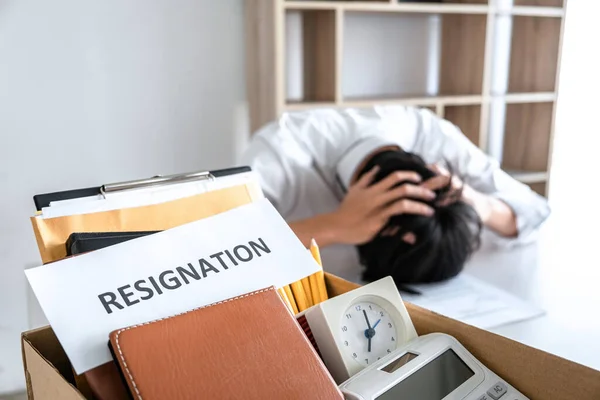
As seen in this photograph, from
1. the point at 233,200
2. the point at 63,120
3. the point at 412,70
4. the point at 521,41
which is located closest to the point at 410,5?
the point at 412,70

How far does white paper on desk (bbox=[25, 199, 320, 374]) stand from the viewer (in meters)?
0.43

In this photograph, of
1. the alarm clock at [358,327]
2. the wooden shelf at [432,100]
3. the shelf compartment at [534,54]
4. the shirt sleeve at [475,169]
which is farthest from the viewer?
the shelf compartment at [534,54]

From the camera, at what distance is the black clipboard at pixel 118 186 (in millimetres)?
533

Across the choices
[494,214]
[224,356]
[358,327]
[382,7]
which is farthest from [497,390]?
[382,7]

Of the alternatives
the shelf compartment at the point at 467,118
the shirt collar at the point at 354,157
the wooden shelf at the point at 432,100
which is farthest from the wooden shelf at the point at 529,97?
the shirt collar at the point at 354,157

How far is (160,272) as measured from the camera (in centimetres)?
48

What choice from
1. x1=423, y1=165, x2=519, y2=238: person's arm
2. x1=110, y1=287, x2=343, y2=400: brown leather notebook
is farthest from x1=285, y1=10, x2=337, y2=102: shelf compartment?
x1=110, y1=287, x2=343, y2=400: brown leather notebook

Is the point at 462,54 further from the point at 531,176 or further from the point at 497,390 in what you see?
the point at 497,390

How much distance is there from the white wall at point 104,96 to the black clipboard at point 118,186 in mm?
1236

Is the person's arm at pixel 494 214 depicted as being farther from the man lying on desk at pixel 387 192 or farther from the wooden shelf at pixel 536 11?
the wooden shelf at pixel 536 11

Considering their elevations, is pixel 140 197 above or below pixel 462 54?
below

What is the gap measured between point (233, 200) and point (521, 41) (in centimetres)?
197

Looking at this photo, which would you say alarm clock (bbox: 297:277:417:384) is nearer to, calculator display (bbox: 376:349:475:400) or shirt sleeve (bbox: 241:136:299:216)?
calculator display (bbox: 376:349:475:400)

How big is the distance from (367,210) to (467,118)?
3.45 feet
